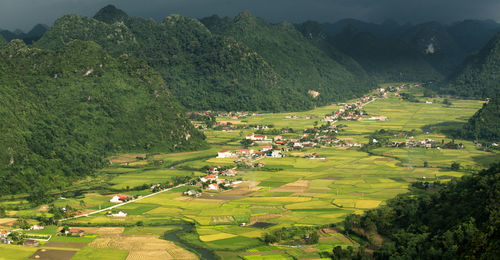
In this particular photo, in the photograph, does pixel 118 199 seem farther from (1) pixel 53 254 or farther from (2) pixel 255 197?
(1) pixel 53 254

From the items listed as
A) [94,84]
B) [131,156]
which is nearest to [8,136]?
[131,156]

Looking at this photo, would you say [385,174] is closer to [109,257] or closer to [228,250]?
[228,250]

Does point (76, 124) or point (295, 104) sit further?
point (295, 104)

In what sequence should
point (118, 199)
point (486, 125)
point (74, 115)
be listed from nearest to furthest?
point (118, 199), point (74, 115), point (486, 125)

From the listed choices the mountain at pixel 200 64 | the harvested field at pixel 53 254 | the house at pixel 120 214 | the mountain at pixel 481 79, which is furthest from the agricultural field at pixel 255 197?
the mountain at pixel 481 79

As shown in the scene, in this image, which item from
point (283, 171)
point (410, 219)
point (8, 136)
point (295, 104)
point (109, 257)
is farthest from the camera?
point (295, 104)

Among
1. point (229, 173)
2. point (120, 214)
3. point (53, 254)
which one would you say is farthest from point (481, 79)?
point (53, 254)

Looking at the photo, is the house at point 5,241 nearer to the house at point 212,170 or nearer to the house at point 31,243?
the house at point 31,243
